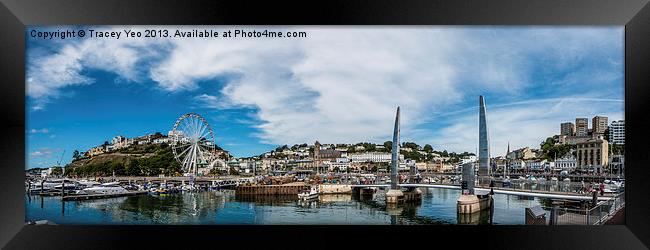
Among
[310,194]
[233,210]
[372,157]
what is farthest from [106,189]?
[372,157]

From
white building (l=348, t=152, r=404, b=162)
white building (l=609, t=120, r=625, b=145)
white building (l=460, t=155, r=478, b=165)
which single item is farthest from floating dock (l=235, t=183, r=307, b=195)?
white building (l=609, t=120, r=625, b=145)

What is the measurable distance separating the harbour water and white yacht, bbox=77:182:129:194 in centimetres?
15

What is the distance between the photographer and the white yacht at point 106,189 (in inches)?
268

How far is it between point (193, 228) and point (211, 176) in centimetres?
283

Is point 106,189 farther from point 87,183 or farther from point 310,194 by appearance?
point 310,194

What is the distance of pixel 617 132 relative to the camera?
520 cm

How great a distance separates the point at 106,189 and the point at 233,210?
2023 millimetres

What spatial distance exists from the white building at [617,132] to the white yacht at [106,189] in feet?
22.9

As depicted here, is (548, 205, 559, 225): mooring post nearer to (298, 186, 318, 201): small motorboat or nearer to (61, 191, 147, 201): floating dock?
(298, 186, 318, 201): small motorboat

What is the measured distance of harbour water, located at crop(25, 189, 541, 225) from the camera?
550 cm
